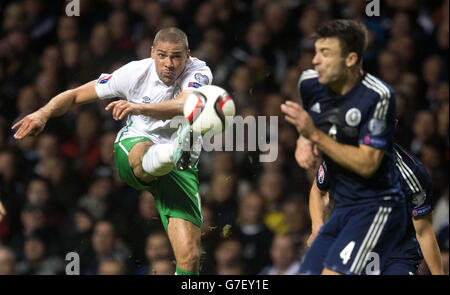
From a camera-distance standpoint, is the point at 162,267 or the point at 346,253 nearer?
the point at 346,253

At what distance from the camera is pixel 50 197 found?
22.6 ft

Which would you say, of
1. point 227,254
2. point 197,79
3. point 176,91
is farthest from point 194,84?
point 227,254

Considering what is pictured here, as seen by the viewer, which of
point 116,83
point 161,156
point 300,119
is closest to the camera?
point 300,119

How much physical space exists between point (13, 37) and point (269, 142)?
10.4 ft

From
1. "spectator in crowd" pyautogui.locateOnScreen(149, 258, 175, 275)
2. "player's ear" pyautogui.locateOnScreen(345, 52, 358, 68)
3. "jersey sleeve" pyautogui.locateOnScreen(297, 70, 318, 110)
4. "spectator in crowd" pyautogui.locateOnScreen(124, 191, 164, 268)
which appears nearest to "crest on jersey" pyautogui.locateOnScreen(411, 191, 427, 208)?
"jersey sleeve" pyautogui.locateOnScreen(297, 70, 318, 110)

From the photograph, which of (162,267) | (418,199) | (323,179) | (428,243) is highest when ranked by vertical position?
(323,179)

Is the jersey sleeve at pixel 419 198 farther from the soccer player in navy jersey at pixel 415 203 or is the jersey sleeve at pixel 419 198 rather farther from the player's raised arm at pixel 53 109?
the player's raised arm at pixel 53 109

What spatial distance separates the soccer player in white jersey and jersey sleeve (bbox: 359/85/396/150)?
1327mm

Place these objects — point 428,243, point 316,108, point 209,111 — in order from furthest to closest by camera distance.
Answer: point 209,111
point 428,243
point 316,108

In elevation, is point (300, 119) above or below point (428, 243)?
above

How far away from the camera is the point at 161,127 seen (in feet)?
16.1

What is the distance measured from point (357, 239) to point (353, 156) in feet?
1.37

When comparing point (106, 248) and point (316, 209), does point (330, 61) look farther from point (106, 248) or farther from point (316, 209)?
point (106, 248)
